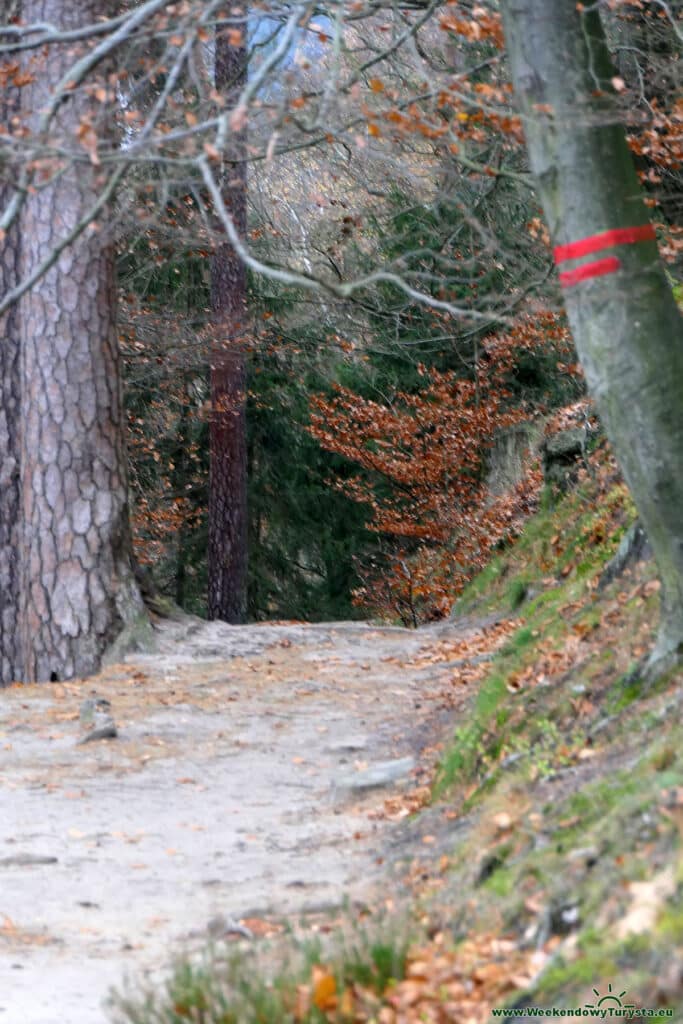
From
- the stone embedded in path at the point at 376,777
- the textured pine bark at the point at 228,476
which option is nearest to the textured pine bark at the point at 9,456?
the textured pine bark at the point at 228,476

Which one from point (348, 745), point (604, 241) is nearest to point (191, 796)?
point (348, 745)

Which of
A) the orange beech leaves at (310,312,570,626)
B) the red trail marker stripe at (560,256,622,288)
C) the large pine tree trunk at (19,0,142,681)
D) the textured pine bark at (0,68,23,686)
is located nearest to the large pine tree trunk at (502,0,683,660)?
the red trail marker stripe at (560,256,622,288)

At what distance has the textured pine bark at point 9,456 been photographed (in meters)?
13.1

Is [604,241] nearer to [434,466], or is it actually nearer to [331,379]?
[434,466]

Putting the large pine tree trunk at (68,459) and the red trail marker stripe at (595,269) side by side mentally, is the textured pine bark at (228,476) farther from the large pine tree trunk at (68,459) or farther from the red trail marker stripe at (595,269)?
the red trail marker stripe at (595,269)

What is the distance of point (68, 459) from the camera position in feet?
39.9

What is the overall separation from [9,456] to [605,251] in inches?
358

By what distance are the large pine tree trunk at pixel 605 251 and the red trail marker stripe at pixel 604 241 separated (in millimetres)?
20

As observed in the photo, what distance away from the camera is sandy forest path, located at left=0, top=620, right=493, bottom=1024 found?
18.1ft

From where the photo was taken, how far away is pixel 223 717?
9734 mm

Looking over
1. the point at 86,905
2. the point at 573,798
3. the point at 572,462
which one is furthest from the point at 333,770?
the point at 572,462

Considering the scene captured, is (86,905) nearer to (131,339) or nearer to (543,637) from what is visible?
(543,637)

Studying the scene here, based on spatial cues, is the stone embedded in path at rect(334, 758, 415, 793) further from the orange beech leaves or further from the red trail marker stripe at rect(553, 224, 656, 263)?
the orange beech leaves

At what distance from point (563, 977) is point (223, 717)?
6.60 meters
